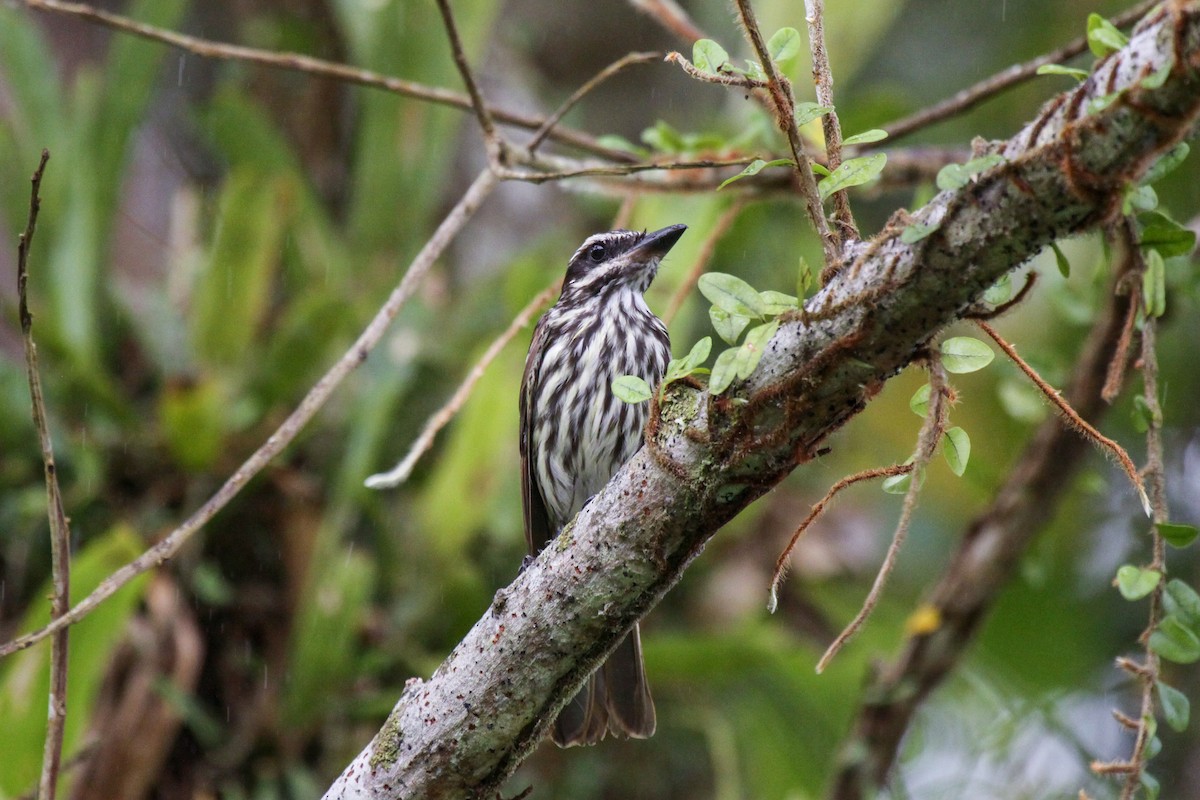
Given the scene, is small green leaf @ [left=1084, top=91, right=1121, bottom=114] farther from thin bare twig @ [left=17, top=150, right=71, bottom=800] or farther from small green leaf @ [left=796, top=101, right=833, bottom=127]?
thin bare twig @ [left=17, top=150, right=71, bottom=800]

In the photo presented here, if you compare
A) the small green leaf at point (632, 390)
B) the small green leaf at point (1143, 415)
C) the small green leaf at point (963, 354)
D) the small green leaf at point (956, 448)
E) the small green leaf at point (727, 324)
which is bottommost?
the small green leaf at point (1143, 415)

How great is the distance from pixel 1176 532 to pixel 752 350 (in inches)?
27.2

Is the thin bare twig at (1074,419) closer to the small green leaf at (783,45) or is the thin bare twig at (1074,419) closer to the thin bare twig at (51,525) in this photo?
the small green leaf at (783,45)

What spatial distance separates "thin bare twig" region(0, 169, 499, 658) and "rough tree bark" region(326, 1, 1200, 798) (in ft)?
1.65

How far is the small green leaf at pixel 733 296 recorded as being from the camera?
72.8 inches

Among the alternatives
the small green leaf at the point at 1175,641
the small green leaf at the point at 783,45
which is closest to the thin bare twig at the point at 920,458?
the small green leaf at the point at 1175,641

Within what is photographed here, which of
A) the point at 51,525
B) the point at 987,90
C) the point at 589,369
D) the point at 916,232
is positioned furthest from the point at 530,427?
the point at 916,232

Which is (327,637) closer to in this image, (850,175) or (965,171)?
(850,175)

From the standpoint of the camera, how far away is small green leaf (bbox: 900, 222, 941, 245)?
163cm

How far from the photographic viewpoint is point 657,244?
11.7ft

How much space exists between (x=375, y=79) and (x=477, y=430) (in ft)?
5.00

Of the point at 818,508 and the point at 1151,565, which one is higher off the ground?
the point at 818,508

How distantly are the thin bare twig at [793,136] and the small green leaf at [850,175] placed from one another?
0.05 feet

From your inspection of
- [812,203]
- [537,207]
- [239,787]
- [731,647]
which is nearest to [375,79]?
[812,203]
